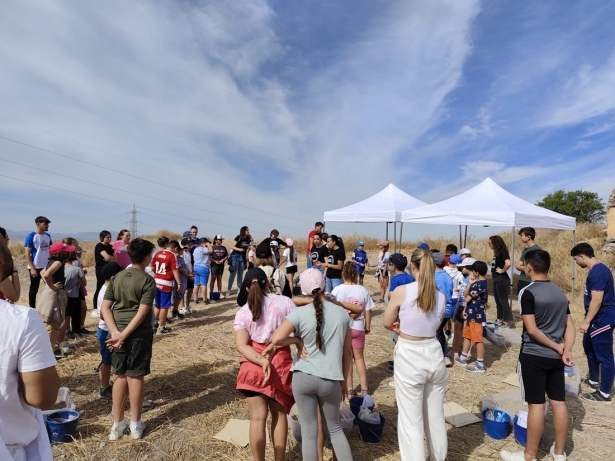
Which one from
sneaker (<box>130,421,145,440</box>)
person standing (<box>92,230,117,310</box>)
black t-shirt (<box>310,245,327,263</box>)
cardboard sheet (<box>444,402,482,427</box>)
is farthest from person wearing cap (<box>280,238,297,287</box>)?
sneaker (<box>130,421,145,440</box>)

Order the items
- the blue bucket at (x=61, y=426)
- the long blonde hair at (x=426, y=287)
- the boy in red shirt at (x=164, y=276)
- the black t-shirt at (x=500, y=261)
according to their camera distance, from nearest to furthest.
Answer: the long blonde hair at (x=426, y=287) < the blue bucket at (x=61, y=426) < the boy in red shirt at (x=164, y=276) < the black t-shirt at (x=500, y=261)

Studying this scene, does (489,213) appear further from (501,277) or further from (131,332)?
(131,332)

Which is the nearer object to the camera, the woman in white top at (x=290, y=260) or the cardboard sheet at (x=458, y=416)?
the cardboard sheet at (x=458, y=416)

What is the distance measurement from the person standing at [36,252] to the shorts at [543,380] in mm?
7487

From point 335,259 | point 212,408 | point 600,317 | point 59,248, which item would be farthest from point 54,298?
point 600,317

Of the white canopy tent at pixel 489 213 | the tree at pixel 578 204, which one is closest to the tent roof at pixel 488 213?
the white canopy tent at pixel 489 213

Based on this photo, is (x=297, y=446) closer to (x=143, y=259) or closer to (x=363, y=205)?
(x=143, y=259)

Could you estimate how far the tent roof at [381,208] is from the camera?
10432 mm

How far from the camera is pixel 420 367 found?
2.64 meters

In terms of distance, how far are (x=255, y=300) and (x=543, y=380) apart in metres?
2.32

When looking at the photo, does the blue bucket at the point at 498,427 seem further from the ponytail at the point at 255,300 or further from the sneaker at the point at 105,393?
the sneaker at the point at 105,393

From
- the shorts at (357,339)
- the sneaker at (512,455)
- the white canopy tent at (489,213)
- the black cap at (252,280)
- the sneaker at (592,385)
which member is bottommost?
the sneaker at (512,455)

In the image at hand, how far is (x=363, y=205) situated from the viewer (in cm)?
1127

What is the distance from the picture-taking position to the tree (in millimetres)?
29906
